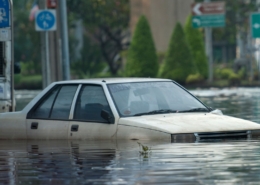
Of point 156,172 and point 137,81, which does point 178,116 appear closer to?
point 137,81

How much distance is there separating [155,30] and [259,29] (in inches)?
460

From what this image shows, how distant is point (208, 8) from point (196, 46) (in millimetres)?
3012

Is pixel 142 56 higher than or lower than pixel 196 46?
lower

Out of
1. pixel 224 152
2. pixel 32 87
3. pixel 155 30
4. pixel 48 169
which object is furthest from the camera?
pixel 155 30

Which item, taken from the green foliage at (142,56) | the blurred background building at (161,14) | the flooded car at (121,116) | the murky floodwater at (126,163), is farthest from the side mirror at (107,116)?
the blurred background building at (161,14)

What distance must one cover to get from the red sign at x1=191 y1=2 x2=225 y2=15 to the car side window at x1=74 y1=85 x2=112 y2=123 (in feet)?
115

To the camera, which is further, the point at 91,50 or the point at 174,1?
the point at 91,50

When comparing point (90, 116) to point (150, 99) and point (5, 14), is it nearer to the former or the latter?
point (150, 99)

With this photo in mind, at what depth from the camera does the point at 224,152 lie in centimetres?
1152

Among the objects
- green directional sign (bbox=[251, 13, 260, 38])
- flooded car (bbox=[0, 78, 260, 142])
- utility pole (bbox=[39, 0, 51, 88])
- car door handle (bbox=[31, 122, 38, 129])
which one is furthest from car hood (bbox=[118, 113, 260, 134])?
green directional sign (bbox=[251, 13, 260, 38])

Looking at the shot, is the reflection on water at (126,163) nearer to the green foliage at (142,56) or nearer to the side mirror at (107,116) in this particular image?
the side mirror at (107,116)

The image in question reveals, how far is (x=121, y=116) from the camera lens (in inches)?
504

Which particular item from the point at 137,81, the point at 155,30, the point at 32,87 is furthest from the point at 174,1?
the point at 137,81

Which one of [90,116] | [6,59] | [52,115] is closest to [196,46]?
[6,59]
